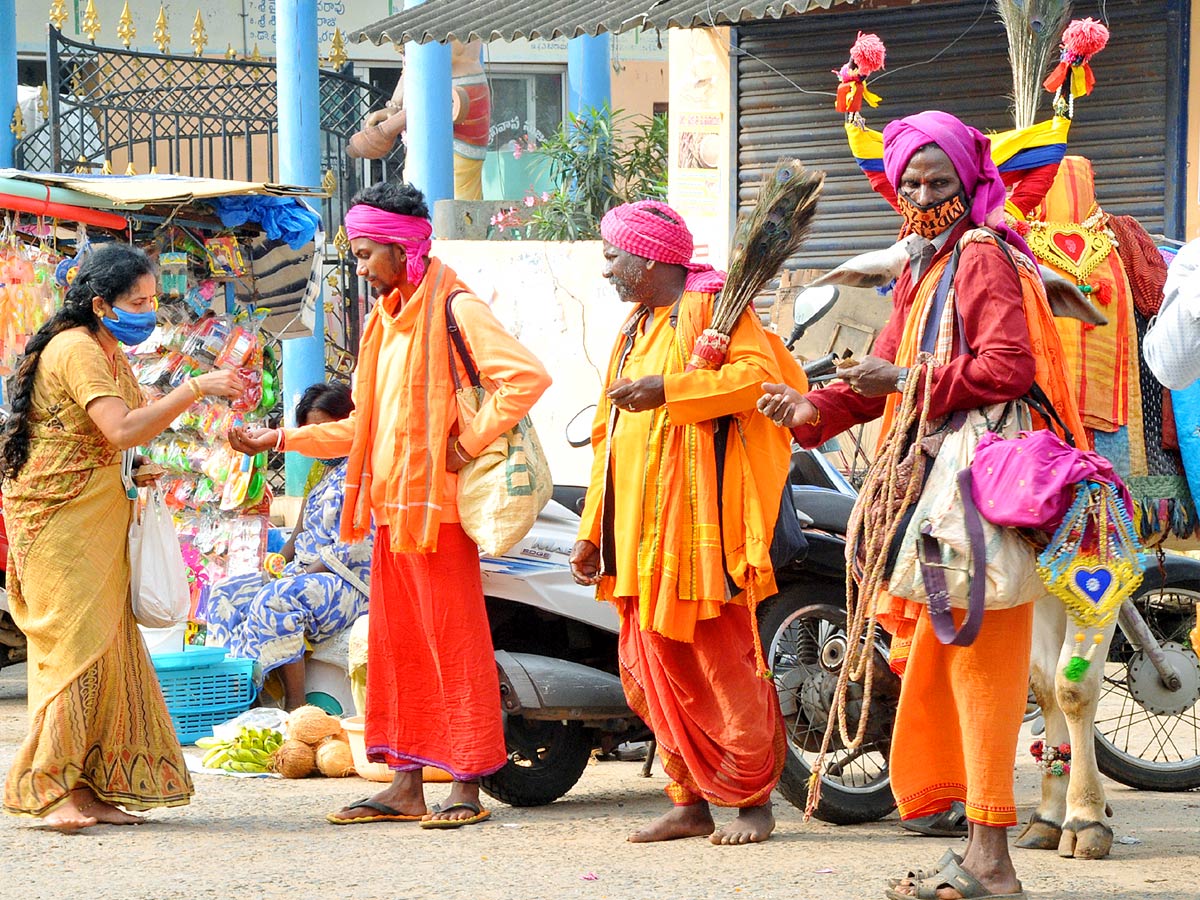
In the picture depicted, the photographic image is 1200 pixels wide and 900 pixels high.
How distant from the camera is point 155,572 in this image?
551 cm

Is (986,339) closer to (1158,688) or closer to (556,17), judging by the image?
(1158,688)

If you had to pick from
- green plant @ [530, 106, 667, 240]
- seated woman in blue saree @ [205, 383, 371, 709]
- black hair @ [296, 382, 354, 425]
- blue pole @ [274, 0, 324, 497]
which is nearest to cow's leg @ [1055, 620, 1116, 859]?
seated woman in blue saree @ [205, 383, 371, 709]

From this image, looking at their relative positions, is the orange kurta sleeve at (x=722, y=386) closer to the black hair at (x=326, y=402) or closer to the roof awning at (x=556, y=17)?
the black hair at (x=326, y=402)

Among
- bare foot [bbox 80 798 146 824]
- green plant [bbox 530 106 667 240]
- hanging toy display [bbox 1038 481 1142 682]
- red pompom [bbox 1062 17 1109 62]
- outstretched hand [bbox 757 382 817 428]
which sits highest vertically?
green plant [bbox 530 106 667 240]

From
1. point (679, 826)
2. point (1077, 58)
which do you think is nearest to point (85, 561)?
point (679, 826)

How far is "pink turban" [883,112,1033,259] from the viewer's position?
13.6 ft

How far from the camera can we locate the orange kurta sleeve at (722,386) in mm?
4801

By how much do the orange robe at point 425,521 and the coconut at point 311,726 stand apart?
913 mm

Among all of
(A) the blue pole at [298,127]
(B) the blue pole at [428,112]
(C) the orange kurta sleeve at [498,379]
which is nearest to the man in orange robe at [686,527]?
(C) the orange kurta sleeve at [498,379]

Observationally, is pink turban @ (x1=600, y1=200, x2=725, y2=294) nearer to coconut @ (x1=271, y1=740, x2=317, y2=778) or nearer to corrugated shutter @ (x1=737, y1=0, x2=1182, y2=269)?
coconut @ (x1=271, y1=740, x2=317, y2=778)

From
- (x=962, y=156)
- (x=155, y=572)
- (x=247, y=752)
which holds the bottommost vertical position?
(x=247, y=752)

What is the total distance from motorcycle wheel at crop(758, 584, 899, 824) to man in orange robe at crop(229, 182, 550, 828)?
0.93 meters

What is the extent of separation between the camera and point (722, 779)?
504cm

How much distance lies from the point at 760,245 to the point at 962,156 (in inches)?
33.6
